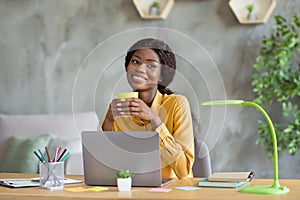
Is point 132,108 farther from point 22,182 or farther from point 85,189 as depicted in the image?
point 22,182

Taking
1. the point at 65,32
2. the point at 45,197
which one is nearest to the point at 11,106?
the point at 65,32

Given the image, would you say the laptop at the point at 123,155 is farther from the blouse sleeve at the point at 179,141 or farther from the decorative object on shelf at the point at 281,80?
the decorative object on shelf at the point at 281,80

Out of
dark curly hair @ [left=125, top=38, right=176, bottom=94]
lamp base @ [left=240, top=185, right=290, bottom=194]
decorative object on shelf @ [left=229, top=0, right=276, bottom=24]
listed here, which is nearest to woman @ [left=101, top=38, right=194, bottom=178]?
dark curly hair @ [left=125, top=38, right=176, bottom=94]

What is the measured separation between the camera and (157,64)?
225 cm

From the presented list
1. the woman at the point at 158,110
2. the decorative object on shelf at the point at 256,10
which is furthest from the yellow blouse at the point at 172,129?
the decorative object on shelf at the point at 256,10

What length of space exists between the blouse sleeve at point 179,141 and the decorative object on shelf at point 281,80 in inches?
60.8

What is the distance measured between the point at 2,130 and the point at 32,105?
38 centimetres

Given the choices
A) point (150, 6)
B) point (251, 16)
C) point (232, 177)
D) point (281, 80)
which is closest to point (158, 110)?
point (232, 177)

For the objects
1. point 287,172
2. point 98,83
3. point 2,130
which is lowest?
point 287,172

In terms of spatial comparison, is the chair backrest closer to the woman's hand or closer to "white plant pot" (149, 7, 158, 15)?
the woman's hand

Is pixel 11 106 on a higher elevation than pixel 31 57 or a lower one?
lower

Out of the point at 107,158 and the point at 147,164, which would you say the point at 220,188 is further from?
the point at 107,158

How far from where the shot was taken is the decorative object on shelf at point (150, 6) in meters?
4.22

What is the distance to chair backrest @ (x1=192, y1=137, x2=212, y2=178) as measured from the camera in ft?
8.59
